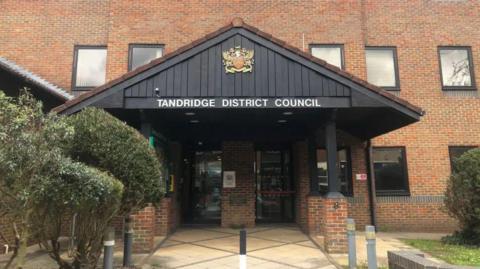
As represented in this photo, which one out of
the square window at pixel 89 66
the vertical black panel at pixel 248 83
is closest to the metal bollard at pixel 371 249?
the vertical black panel at pixel 248 83

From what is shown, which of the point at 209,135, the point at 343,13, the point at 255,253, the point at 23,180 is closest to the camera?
the point at 23,180

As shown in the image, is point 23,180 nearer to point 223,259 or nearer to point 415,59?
point 223,259

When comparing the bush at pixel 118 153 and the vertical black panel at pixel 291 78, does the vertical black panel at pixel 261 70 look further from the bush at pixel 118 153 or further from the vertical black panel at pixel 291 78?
the bush at pixel 118 153

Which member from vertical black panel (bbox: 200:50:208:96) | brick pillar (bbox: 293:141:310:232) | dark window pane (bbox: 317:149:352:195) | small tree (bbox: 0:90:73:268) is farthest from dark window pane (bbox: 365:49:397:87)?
small tree (bbox: 0:90:73:268)

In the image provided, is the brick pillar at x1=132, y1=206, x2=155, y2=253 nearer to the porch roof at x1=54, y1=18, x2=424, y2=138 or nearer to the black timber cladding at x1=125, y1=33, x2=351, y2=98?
the porch roof at x1=54, y1=18, x2=424, y2=138

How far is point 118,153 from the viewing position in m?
6.25

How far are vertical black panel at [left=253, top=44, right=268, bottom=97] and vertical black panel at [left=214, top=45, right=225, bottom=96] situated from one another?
75 cm

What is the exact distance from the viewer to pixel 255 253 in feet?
27.9

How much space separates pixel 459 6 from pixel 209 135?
32.5ft

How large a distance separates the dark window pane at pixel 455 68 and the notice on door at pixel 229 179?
7.79 metres

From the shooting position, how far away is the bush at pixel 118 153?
617cm

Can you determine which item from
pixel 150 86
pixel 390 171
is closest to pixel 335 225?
pixel 150 86

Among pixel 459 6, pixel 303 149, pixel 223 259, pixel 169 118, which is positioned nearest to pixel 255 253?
pixel 223 259

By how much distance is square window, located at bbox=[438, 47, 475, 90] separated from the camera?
43.5 ft
